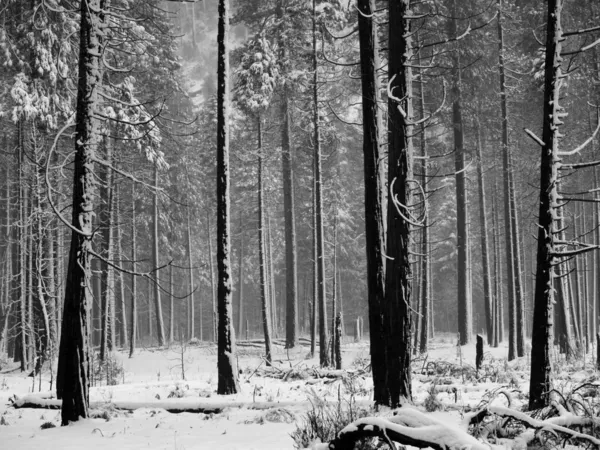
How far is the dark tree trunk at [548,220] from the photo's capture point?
742 cm

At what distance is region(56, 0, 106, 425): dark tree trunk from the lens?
7.69 m

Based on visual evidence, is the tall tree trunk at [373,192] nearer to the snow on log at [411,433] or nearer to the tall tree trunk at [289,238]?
the snow on log at [411,433]

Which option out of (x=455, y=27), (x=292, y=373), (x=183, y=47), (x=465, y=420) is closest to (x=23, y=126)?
(x=292, y=373)

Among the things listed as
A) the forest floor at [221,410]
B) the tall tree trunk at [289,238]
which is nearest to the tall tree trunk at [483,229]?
the tall tree trunk at [289,238]

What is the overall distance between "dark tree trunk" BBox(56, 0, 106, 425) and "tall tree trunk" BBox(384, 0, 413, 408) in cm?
464

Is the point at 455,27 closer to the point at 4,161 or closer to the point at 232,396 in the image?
the point at 232,396

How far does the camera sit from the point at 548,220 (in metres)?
7.48

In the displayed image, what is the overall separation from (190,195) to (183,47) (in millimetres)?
105506

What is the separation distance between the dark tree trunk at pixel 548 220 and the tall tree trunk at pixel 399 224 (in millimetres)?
1987

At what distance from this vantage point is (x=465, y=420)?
3695mm

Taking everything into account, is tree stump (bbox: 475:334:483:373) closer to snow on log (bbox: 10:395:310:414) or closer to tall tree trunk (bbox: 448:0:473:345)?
snow on log (bbox: 10:395:310:414)

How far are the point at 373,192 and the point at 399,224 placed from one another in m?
1.01

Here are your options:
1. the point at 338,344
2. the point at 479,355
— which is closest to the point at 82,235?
the point at 338,344

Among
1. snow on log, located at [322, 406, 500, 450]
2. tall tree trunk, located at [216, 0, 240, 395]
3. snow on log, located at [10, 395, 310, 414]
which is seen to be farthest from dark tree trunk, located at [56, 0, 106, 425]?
snow on log, located at [322, 406, 500, 450]
